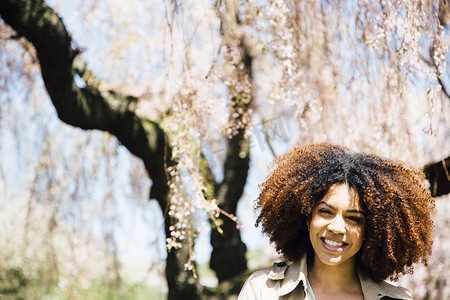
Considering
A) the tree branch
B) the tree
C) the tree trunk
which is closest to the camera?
the tree


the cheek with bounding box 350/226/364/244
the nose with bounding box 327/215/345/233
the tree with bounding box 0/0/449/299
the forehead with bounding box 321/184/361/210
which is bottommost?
the cheek with bounding box 350/226/364/244

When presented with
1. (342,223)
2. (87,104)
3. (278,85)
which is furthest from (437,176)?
(87,104)

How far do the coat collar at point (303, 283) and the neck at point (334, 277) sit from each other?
0.12 feet

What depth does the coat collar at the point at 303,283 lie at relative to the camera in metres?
1.92

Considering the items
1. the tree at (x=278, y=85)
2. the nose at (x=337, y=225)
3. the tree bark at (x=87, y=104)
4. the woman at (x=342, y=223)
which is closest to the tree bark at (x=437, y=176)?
the tree at (x=278, y=85)

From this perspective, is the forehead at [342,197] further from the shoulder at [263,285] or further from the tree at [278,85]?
the tree at [278,85]

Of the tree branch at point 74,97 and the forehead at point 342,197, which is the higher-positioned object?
the tree branch at point 74,97

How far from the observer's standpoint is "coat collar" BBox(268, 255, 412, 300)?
192 centimetres

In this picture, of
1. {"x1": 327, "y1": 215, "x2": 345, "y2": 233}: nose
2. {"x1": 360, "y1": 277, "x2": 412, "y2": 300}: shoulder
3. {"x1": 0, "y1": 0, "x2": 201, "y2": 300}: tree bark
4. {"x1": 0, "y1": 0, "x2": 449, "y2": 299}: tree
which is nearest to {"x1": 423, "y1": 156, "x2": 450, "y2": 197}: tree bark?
{"x1": 0, "y1": 0, "x2": 449, "y2": 299}: tree

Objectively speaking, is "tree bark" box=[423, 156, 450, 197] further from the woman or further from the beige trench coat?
the beige trench coat

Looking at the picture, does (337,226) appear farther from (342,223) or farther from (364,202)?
(364,202)

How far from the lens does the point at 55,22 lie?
2.76 meters

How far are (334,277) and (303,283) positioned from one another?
0.13 metres

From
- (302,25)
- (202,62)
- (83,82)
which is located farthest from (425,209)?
(202,62)
